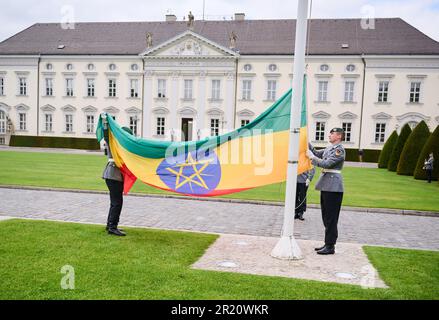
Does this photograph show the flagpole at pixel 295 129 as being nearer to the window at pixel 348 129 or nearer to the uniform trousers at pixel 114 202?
the uniform trousers at pixel 114 202

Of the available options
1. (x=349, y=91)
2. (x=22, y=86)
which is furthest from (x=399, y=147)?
(x=22, y=86)

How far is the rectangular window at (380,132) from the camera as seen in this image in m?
44.5

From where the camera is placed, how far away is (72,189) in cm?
1415

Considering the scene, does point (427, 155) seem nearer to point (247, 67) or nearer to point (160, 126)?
point (247, 67)

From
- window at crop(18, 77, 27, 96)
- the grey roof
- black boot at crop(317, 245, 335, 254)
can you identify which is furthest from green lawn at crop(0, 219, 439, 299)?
window at crop(18, 77, 27, 96)

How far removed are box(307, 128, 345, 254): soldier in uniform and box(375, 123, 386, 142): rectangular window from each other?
133 feet

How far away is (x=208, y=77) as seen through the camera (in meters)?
47.8

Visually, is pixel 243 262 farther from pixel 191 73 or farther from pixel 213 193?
pixel 191 73

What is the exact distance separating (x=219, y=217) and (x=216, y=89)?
38.7 m

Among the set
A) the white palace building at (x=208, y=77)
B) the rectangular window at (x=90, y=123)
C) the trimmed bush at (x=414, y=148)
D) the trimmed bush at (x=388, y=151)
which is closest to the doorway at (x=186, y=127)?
the white palace building at (x=208, y=77)

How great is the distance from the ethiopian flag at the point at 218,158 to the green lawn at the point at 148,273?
3.80 ft

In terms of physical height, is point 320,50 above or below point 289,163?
above

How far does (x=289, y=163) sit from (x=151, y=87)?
44.3 m
